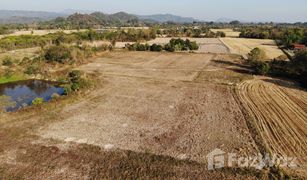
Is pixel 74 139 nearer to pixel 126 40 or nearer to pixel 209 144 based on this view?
pixel 209 144

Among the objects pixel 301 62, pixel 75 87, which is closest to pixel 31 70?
pixel 75 87

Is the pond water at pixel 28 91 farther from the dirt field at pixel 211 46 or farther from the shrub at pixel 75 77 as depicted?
the dirt field at pixel 211 46

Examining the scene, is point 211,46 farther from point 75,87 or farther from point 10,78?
point 10,78

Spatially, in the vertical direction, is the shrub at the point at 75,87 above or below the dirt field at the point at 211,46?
below

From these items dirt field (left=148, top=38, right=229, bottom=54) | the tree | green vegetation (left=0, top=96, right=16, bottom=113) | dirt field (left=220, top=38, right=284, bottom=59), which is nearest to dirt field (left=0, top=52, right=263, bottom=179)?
green vegetation (left=0, top=96, right=16, bottom=113)

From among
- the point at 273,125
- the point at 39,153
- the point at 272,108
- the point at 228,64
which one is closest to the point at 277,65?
the point at 228,64

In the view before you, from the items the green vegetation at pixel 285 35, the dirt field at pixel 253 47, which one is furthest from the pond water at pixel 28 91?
the green vegetation at pixel 285 35

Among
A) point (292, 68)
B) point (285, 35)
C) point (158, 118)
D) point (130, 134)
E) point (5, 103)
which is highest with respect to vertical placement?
point (285, 35)
